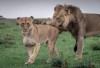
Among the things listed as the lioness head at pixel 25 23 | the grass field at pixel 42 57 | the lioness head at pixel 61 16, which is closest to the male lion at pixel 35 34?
the lioness head at pixel 25 23

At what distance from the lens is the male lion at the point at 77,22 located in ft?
37.9

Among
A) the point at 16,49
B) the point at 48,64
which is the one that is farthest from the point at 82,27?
the point at 16,49

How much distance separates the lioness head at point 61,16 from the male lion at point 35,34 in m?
0.21

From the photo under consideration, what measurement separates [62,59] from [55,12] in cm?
162

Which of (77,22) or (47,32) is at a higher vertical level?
(77,22)

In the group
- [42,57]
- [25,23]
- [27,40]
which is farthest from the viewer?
[42,57]

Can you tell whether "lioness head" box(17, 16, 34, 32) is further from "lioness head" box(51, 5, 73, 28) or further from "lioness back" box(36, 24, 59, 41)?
"lioness head" box(51, 5, 73, 28)

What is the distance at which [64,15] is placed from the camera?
11594 mm

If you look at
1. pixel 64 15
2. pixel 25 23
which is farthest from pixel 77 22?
pixel 25 23

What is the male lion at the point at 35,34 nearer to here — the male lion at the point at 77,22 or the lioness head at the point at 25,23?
the lioness head at the point at 25,23

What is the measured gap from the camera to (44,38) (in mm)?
11414

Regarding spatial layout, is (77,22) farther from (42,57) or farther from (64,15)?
(42,57)

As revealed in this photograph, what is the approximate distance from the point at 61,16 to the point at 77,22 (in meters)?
0.66

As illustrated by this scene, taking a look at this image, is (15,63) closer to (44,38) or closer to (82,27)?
(44,38)
